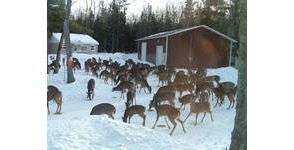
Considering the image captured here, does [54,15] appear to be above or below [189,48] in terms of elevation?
above

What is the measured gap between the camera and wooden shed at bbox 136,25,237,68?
2.88 m

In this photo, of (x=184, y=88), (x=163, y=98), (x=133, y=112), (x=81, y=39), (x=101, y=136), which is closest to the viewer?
(x=81, y=39)

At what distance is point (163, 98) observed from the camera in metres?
5.12

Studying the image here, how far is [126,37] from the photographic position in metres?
2.74

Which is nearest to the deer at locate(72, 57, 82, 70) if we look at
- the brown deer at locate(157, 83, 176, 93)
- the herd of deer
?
the herd of deer

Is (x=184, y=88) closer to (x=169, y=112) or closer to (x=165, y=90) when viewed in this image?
(x=165, y=90)

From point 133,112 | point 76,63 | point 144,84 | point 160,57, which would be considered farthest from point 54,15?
point 144,84

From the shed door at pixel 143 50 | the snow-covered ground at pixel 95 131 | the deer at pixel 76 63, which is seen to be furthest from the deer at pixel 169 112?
the deer at pixel 76 63

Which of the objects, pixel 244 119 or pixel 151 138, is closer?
pixel 244 119

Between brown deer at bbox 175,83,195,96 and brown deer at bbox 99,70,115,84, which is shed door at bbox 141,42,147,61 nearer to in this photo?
brown deer at bbox 99,70,115,84

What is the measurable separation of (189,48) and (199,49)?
0.33ft
